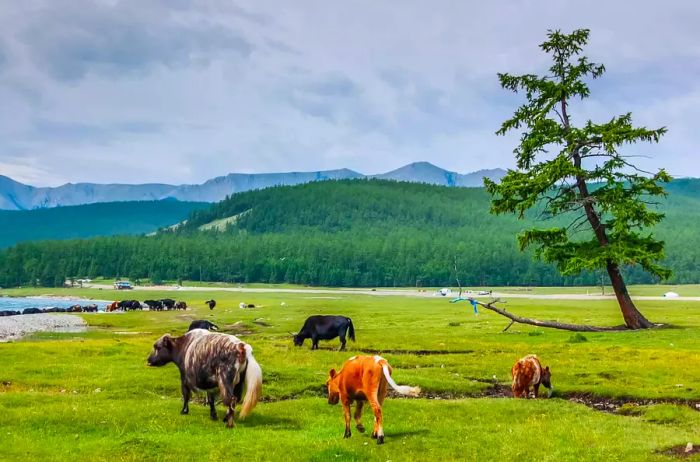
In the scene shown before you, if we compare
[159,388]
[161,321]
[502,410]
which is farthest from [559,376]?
[161,321]

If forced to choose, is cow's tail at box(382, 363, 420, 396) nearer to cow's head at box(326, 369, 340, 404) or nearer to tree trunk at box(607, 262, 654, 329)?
cow's head at box(326, 369, 340, 404)

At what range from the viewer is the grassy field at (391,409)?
49.6ft

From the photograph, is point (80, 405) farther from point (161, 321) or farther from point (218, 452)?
point (161, 321)

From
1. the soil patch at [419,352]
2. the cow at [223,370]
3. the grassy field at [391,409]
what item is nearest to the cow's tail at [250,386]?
the cow at [223,370]

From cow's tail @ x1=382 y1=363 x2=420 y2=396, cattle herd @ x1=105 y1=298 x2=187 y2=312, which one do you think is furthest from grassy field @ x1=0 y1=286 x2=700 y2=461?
cattle herd @ x1=105 y1=298 x2=187 y2=312

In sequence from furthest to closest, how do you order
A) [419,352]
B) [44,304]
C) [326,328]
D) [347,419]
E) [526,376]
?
[44,304] < [326,328] < [419,352] < [526,376] < [347,419]

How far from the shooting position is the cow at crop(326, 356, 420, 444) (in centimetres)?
1563

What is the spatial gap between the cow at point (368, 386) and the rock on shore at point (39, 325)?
5320 centimetres

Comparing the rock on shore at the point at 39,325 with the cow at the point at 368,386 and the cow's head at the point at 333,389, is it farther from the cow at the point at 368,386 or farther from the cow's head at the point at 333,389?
the cow at the point at 368,386

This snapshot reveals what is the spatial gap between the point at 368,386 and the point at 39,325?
2870 inches

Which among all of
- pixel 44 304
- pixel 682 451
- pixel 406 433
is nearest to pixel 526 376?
pixel 406 433

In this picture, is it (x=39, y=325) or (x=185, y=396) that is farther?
(x=39, y=325)

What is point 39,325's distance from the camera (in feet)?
251

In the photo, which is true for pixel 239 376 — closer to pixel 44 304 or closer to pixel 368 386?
pixel 368 386
